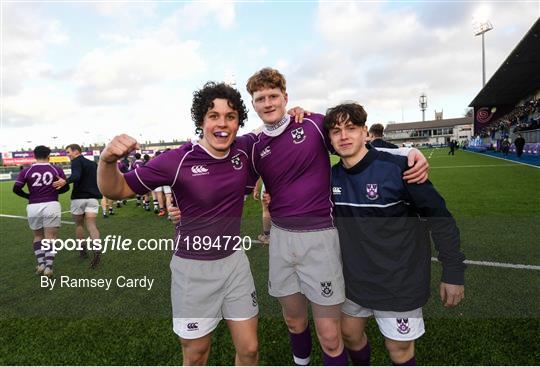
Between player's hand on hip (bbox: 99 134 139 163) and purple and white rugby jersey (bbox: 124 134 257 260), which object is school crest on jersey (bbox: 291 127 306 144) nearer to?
purple and white rugby jersey (bbox: 124 134 257 260)

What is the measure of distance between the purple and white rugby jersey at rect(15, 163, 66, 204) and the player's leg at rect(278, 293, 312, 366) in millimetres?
5101

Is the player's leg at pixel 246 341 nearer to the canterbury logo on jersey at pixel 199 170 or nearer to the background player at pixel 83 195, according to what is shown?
the canterbury logo on jersey at pixel 199 170

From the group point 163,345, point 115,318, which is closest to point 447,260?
point 163,345

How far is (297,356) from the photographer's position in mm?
2814

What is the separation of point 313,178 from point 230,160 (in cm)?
65

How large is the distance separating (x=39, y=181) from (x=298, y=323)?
531 cm

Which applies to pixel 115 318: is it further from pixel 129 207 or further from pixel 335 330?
pixel 129 207

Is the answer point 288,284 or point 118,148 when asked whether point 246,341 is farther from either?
point 118,148

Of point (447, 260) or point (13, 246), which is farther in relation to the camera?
point (13, 246)

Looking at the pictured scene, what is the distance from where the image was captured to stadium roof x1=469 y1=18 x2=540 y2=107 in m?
22.5

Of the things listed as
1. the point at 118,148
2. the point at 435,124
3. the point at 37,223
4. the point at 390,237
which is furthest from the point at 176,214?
the point at 435,124

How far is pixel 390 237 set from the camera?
7.55 ft

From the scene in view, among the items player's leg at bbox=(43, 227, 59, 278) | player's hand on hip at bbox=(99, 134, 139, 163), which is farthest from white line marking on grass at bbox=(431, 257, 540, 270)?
player's leg at bbox=(43, 227, 59, 278)

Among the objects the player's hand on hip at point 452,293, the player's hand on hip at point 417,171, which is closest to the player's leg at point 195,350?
the player's hand on hip at point 452,293
